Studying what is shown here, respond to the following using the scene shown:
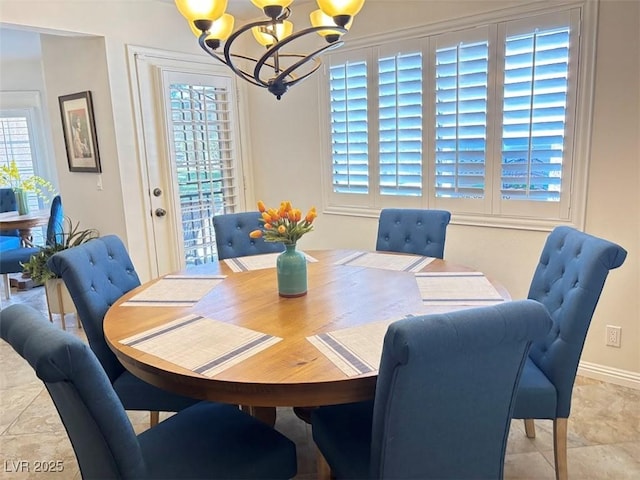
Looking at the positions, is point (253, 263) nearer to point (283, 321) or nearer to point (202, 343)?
point (283, 321)

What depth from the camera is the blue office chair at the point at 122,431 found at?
3.53ft

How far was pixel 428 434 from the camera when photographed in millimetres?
1186

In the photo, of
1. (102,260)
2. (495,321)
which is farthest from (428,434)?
(102,260)

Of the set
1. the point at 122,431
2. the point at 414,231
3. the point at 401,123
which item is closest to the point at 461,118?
the point at 401,123

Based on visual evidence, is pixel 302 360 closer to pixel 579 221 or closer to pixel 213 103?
pixel 579 221

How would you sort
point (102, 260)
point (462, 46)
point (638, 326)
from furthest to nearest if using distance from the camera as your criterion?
point (462, 46) < point (638, 326) < point (102, 260)

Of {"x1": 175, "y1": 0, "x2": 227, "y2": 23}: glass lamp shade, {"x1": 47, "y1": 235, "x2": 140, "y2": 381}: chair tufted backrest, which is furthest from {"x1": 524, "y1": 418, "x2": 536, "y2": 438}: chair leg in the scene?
{"x1": 175, "y1": 0, "x2": 227, "y2": 23}: glass lamp shade

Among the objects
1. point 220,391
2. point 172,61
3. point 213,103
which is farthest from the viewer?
point 213,103

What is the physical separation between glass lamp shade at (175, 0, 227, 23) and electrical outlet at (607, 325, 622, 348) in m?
2.65

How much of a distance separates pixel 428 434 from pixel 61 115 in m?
3.78

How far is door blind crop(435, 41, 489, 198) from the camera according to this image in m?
2.91

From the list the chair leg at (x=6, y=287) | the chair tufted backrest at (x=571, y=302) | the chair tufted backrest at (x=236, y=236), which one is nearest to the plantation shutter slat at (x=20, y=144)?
the chair leg at (x=6, y=287)

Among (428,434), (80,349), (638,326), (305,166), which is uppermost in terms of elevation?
(305,166)

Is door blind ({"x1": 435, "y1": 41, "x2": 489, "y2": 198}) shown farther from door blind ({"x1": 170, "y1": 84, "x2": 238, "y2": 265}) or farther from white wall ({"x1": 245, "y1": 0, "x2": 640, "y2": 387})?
door blind ({"x1": 170, "y1": 84, "x2": 238, "y2": 265})
